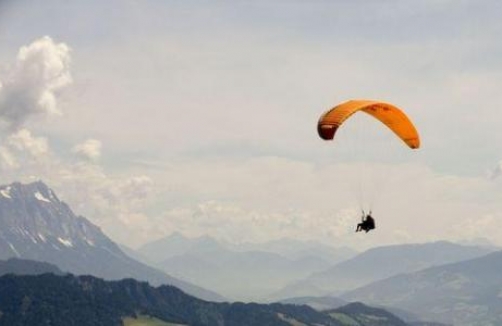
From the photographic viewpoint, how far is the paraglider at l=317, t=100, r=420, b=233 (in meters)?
55.3

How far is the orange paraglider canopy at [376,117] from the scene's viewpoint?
5533 centimetres

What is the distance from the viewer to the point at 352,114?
181ft

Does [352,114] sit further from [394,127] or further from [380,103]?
[394,127]

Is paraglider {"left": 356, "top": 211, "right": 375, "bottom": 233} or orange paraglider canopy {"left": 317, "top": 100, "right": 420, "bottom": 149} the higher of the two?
orange paraglider canopy {"left": 317, "top": 100, "right": 420, "bottom": 149}

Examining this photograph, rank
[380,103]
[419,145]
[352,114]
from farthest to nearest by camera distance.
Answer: [419,145]
[380,103]
[352,114]

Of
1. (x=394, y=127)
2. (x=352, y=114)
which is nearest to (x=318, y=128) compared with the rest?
(x=352, y=114)

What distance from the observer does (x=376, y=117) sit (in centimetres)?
6391

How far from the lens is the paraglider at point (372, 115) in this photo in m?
55.3

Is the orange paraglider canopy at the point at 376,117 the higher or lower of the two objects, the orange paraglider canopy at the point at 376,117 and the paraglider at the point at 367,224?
the higher

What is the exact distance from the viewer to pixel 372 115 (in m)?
64.1

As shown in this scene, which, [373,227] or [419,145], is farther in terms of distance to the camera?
[419,145]

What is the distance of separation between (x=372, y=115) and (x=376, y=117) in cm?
42

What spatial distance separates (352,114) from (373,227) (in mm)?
9171

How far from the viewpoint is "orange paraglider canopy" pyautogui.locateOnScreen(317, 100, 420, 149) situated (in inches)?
2178
